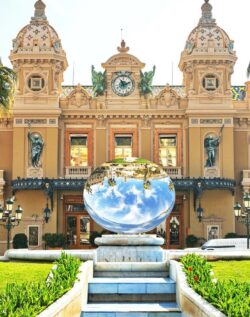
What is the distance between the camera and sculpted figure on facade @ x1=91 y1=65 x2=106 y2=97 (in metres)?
42.4

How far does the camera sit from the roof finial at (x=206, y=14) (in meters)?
44.4

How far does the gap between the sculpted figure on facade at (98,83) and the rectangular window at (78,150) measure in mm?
2987

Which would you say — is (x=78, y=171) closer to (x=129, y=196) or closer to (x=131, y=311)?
(x=129, y=196)

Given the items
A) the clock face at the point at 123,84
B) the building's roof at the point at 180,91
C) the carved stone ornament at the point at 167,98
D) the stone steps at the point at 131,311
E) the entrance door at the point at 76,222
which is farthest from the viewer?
the building's roof at the point at 180,91

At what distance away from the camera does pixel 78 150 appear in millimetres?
42188

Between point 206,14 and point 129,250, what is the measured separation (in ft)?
101

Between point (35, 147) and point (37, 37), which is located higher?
point (37, 37)

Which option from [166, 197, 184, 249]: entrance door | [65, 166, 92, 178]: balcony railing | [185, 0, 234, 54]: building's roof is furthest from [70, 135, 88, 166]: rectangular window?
[185, 0, 234, 54]: building's roof

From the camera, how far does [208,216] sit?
40562 mm

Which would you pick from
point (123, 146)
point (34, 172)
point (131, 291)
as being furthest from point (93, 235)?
point (131, 291)

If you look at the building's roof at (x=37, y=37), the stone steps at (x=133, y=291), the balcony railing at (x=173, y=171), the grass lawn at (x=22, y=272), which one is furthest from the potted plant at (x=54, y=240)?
the stone steps at (x=133, y=291)

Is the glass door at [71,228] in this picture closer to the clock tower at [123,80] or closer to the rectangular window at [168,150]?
the rectangular window at [168,150]

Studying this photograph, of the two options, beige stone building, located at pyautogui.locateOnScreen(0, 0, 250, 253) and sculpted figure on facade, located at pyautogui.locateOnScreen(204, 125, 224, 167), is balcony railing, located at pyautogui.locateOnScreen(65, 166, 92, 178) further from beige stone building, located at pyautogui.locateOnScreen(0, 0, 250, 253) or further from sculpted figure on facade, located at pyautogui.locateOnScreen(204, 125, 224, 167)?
sculpted figure on facade, located at pyautogui.locateOnScreen(204, 125, 224, 167)

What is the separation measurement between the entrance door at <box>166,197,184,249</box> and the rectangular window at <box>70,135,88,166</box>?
6.41 metres
